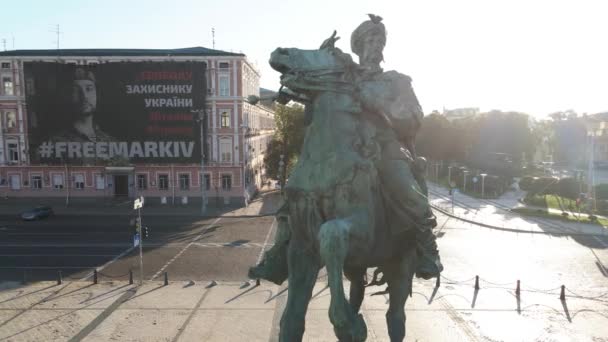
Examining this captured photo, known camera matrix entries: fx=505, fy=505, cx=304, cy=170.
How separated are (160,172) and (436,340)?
3744 centimetres

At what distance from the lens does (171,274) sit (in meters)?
23.9

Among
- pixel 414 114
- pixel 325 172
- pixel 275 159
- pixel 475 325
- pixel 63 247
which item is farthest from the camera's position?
pixel 275 159

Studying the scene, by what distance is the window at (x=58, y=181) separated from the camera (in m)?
48.8

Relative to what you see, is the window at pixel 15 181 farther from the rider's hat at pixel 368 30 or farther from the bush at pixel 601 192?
the bush at pixel 601 192

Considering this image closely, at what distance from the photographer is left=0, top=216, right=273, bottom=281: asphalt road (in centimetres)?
2453

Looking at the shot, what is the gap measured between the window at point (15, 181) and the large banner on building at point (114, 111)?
2.60 meters

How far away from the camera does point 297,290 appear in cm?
638

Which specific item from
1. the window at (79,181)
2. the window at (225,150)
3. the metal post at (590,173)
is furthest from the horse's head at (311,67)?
the window at (79,181)

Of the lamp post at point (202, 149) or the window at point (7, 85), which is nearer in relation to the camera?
the lamp post at point (202, 149)

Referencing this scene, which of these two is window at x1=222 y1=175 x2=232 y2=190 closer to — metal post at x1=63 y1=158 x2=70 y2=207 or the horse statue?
metal post at x1=63 y1=158 x2=70 y2=207

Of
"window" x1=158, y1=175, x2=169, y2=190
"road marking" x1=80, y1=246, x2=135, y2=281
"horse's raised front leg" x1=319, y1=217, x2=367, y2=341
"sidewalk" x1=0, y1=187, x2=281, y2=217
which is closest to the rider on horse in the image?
"horse's raised front leg" x1=319, y1=217, x2=367, y2=341

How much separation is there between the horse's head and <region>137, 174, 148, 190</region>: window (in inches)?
1744

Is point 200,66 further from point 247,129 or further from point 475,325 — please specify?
point 475,325

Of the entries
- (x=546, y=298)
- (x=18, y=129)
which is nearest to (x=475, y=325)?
(x=546, y=298)
